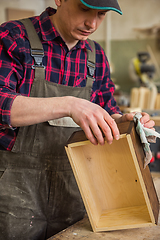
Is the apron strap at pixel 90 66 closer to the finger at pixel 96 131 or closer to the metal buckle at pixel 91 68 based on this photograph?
the metal buckle at pixel 91 68

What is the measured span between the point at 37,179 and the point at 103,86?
0.63m

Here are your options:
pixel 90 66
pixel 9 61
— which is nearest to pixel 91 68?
pixel 90 66

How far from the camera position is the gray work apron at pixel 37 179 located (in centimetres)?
118

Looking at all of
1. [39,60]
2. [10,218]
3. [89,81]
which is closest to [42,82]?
A: [39,60]

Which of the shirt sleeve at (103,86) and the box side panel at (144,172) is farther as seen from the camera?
the shirt sleeve at (103,86)

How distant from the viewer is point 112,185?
3.75 feet

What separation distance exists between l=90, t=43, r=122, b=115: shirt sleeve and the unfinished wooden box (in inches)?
14.2

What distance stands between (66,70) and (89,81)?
0.14m

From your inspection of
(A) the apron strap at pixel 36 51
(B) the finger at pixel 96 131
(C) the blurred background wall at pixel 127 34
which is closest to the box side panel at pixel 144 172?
(B) the finger at pixel 96 131

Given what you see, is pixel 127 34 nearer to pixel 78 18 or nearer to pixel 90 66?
Result: pixel 90 66

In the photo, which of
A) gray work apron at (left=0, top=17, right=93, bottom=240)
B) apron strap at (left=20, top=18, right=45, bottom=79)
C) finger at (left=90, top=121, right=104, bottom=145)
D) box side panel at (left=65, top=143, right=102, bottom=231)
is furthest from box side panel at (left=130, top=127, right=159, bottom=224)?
apron strap at (left=20, top=18, right=45, bottom=79)

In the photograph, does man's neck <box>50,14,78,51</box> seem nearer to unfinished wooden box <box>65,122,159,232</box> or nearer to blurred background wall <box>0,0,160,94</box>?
unfinished wooden box <box>65,122,159,232</box>

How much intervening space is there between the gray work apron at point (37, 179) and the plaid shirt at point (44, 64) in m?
0.05

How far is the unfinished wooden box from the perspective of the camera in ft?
3.17
